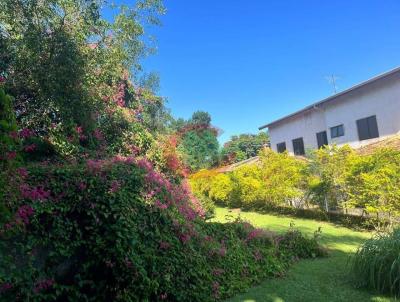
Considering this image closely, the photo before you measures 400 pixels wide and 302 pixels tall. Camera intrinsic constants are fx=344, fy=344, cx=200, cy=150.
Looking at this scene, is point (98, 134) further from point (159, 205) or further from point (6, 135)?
point (6, 135)

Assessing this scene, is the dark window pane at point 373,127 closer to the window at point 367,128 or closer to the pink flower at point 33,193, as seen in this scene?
the window at point 367,128

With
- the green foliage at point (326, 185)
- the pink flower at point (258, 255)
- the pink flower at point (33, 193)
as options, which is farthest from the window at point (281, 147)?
the pink flower at point (33, 193)

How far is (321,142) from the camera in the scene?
23.0 m

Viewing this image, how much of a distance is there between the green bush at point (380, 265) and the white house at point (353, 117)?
13.5 metres

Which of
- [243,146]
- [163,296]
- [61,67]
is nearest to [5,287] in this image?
[163,296]

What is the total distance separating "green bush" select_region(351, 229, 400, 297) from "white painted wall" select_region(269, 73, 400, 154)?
45.0 ft

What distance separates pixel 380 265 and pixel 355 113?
627 inches

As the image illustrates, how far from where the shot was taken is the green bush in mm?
4829

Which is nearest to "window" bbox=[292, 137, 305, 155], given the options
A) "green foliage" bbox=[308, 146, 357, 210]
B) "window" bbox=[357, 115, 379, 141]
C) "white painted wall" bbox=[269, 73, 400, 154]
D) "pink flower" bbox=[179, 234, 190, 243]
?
"white painted wall" bbox=[269, 73, 400, 154]

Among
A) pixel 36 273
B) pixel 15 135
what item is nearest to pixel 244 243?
pixel 36 273

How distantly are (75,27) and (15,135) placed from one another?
5817 mm

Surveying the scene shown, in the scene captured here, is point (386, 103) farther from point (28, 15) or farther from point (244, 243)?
point (28, 15)

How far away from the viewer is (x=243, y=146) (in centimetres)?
4769

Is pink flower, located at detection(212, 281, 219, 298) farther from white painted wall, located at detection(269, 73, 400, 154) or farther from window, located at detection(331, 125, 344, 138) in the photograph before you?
window, located at detection(331, 125, 344, 138)
